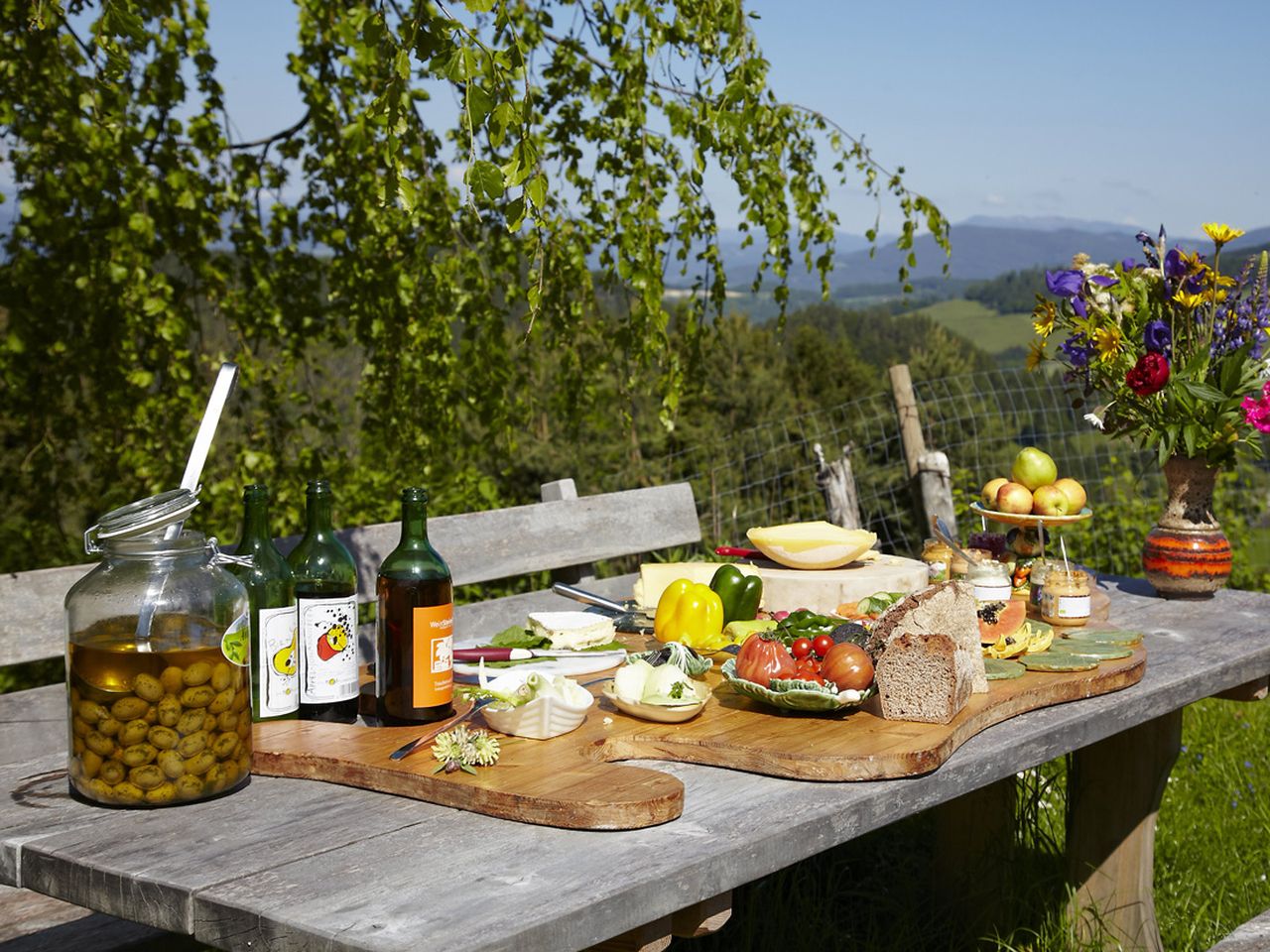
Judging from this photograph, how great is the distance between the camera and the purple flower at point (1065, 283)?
3082mm

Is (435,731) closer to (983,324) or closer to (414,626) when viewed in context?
(414,626)

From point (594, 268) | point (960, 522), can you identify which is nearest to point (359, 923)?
point (594, 268)

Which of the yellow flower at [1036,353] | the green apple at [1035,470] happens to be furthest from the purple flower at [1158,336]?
the green apple at [1035,470]

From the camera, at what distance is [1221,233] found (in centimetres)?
308

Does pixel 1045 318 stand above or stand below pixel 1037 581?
above

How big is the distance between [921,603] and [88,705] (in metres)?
1.17

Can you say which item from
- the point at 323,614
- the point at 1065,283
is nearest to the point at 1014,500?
the point at 1065,283

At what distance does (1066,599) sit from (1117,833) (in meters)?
0.73

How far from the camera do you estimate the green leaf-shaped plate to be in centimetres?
196

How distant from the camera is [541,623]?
2.48 metres

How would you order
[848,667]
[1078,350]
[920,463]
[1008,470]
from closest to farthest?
1. [848,667]
2. [1078,350]
3. [920,463]
4. [1008,470]

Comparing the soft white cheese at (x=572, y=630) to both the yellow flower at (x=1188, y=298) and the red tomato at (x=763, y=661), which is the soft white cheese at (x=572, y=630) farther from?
the yellow flower at (x=1188, y=298)

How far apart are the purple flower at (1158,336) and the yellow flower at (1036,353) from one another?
0.23 metres

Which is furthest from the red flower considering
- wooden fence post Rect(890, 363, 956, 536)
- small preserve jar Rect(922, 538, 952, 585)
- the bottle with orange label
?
wooden fence post Rect(890, 363, 956, 536)
